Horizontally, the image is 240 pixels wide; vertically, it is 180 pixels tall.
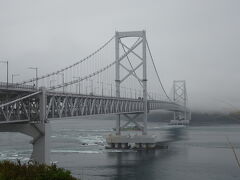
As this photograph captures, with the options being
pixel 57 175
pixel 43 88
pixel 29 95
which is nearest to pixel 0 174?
pixel 57 175

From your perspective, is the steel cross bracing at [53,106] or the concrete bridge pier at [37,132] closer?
the steel cross bracing at [53,106]

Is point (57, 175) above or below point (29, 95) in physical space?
below

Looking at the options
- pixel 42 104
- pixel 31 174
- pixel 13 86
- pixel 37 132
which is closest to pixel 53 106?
pixel 42 104

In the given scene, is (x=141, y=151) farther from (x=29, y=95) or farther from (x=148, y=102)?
(x=29, y=95)

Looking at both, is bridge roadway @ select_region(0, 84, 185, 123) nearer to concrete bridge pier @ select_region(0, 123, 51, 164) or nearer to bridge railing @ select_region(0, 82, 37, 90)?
bridge railing @ select_region(0, 82, 37, 90)

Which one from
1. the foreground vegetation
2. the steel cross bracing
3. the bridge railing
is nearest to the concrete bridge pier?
the steel cross bracing

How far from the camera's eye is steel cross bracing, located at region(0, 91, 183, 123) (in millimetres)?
27434

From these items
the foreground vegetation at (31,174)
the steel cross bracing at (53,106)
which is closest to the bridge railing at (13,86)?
the steel cross bracing at (53,106)

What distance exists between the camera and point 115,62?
6300 cm

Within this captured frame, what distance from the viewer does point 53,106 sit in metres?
31.9

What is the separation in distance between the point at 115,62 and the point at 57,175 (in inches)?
2022

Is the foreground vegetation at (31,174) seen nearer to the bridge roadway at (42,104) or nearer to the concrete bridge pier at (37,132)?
the bridge roadway at (42,104)

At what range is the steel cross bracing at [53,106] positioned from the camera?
2743 centimetres

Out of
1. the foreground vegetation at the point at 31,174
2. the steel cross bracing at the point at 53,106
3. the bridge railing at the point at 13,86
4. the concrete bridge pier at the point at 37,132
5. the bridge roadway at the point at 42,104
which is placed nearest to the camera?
the foreground vegetation at the point at 31,174
